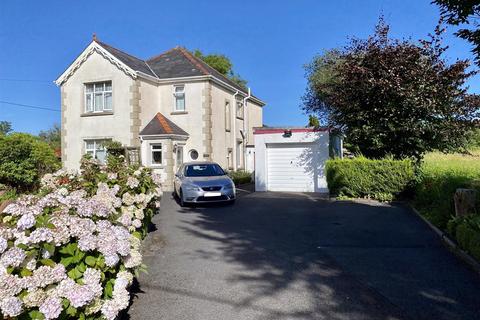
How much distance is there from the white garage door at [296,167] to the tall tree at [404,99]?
3.31 metres

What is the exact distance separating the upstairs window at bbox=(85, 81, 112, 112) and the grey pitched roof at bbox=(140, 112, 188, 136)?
249 centimetres

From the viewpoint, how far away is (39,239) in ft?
9.59

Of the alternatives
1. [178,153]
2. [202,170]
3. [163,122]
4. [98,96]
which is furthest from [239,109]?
[202,170]

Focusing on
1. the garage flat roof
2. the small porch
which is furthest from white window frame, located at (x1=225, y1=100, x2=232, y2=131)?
the garage flat roof

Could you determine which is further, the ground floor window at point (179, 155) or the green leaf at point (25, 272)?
the ground floor window at point (179, 155)

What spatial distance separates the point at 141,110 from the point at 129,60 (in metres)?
3.55

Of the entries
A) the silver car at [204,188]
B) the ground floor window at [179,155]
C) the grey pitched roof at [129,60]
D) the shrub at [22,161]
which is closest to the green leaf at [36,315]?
the silver car at [204,188]

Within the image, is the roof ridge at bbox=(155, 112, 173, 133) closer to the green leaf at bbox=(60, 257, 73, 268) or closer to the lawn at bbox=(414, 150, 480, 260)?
the lawn at bbox=(414, 150, 480, 260)

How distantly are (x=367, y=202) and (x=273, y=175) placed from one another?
6.35 meters

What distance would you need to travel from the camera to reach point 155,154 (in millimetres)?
20984

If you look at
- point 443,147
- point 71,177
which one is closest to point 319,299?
point 71,177

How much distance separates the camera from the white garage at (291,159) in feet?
57.7

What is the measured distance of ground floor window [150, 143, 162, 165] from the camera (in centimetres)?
2074

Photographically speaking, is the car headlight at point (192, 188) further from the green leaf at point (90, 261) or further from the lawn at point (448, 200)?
the green leaf at point (90, 261)
